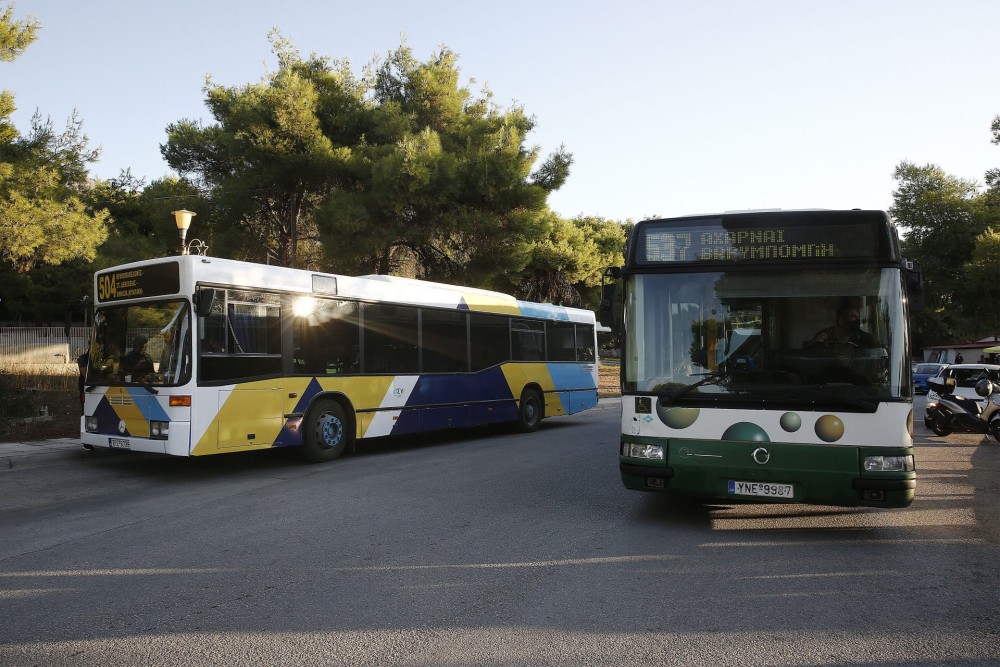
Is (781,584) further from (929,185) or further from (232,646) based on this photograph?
(929,185)

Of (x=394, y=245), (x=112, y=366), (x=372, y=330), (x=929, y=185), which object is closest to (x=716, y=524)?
(x=372, y=330)

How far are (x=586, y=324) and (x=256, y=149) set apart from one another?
35.9 ft

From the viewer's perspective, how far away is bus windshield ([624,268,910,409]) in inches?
244

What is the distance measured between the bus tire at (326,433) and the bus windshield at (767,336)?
18.4 ft

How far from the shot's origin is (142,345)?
32.4 feet

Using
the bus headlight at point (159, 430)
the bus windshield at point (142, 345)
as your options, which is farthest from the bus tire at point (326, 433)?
the bus windshield at point (142, 345)

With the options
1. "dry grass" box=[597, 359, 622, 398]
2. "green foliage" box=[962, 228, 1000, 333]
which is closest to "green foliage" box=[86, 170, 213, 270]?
"dry grass" box=[597, 359, 622, 398]

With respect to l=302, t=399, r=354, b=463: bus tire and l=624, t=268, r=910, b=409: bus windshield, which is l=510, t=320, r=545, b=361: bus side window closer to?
l=302, t=399, r=354, b=463: bus tire

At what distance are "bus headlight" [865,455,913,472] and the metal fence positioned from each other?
25.9 metres

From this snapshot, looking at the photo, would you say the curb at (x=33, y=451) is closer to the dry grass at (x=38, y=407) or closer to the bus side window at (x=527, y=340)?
the dry grass at (x=38, y=407)

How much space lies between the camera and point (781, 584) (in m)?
5.07

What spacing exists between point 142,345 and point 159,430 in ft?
3.91

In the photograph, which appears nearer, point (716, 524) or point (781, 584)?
point (781, 584)

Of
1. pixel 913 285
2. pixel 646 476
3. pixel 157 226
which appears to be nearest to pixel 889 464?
pixel 913 285
